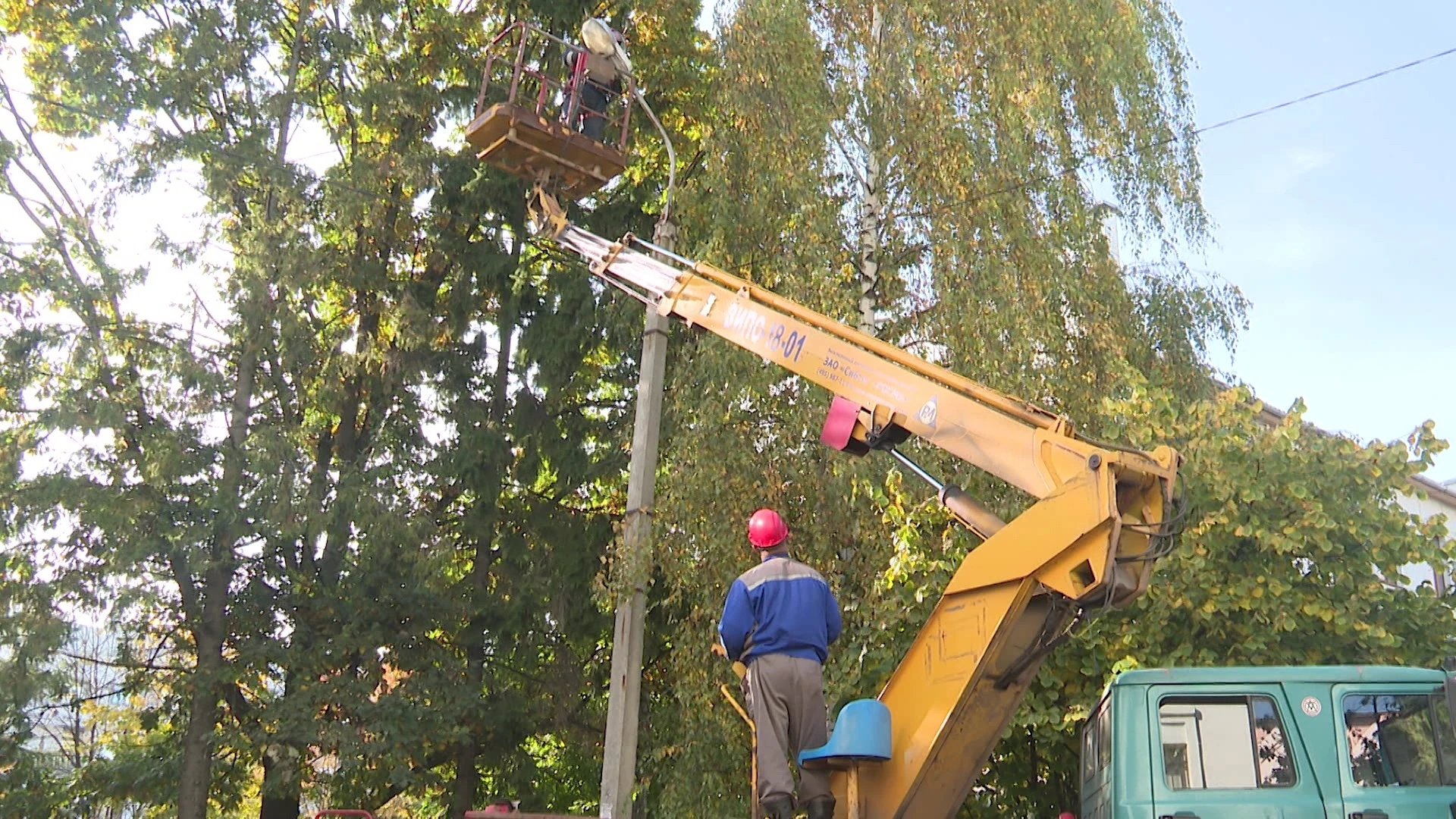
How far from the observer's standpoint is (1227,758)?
554 cm

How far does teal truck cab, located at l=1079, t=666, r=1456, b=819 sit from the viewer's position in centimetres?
531

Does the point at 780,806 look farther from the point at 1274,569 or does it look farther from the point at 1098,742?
the point at 1274,569

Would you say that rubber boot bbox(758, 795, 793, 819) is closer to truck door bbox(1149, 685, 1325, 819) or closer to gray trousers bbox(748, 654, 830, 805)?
gray trousers bbox(748, 654, 830, 805)

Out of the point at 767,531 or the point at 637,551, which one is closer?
the point at 767,531

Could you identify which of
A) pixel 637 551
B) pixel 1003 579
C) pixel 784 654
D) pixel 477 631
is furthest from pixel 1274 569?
pixel 477 631

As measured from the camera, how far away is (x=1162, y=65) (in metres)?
16.5

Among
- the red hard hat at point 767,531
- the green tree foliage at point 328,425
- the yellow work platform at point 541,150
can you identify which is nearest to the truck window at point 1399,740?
the red hard hat at point 767,531

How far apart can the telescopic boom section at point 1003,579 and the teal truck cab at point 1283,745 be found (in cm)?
55

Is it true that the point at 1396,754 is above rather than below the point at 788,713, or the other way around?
below

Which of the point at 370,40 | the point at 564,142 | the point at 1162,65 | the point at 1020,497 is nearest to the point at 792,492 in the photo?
the point at 1020,497

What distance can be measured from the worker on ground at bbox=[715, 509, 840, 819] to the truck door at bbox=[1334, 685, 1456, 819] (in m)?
2.37

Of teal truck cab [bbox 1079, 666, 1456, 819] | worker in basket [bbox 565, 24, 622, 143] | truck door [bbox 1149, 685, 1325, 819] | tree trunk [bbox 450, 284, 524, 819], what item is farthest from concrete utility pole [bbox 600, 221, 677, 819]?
tree trunk [bbox 450, 284, 524, 819]

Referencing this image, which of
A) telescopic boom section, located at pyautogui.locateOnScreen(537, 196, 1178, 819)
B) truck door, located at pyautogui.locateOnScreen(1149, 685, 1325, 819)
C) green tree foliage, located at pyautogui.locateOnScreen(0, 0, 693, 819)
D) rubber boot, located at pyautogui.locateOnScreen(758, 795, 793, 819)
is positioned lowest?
rubber boot, located at pyautogui.locateOnScreen(758, 795, 793, 819)

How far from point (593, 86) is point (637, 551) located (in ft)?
14.5
